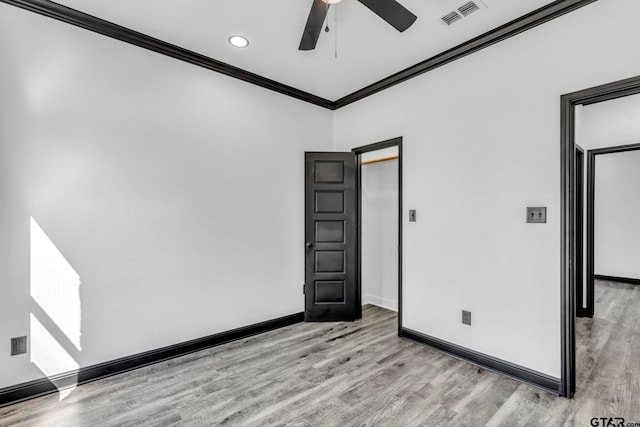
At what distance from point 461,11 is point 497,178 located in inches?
52.4

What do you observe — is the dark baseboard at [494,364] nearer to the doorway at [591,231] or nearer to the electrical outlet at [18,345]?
the doorway at [591,231]

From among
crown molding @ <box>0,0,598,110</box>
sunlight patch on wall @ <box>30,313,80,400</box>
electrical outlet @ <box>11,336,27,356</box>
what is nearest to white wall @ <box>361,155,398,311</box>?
crown molding @ <box>0,0,598,110</box>

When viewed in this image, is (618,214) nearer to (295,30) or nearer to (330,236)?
(330,236)

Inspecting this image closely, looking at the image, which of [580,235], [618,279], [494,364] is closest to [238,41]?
[494,364]

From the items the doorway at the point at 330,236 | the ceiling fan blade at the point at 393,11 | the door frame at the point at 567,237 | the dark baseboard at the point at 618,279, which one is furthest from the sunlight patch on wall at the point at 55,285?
the dark baseboard at the point at 618,279

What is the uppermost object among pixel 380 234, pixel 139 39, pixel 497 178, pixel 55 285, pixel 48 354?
pixel 139 39

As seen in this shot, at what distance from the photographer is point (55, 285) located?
2.26 meters

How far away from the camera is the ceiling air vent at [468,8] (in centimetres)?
223

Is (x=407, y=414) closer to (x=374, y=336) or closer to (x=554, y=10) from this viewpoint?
(x=374, y=336)

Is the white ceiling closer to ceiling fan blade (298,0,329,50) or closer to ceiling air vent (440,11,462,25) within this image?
ceiling air vent (440,11,462,25)

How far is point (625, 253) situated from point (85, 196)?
8.11 meters

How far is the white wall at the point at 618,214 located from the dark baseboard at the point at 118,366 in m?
6.38

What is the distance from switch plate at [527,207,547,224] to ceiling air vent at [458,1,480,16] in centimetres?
158

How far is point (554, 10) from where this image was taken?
221cm
